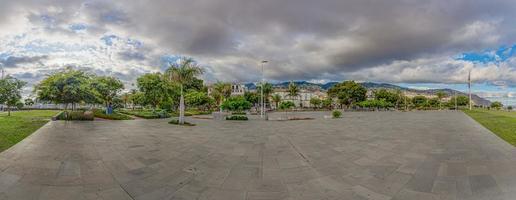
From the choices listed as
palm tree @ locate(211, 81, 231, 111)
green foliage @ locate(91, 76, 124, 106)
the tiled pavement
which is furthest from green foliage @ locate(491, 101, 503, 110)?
green foliage @ locate(91, 76, 124, 106)

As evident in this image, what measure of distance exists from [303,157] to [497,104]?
14831 cm

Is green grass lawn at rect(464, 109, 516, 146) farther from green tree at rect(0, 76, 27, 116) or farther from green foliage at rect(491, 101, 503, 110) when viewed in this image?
green foliage at rect(491, 101, 503, 110)

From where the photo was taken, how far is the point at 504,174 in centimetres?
614

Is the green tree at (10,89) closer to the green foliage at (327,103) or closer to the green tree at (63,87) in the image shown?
the green tree at (63,87)

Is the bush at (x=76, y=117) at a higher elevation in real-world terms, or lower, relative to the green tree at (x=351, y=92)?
lower

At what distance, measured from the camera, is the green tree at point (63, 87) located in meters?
20.4

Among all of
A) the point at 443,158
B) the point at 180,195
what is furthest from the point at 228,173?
the point at 443,158

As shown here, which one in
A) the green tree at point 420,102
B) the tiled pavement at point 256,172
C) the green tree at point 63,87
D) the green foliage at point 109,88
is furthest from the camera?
the green tree at point 420,102

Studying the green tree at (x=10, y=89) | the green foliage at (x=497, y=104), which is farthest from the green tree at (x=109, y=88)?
the green foliage at (x=497, y=104)

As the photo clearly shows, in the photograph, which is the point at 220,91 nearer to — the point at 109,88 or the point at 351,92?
the point at 109,88

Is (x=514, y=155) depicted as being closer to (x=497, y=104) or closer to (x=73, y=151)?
(x=73, y=151)

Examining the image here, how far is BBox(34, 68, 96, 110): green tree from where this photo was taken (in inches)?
802

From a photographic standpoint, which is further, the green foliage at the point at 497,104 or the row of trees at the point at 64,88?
the green foliage at the point at 497,104

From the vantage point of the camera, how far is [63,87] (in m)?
20.6
